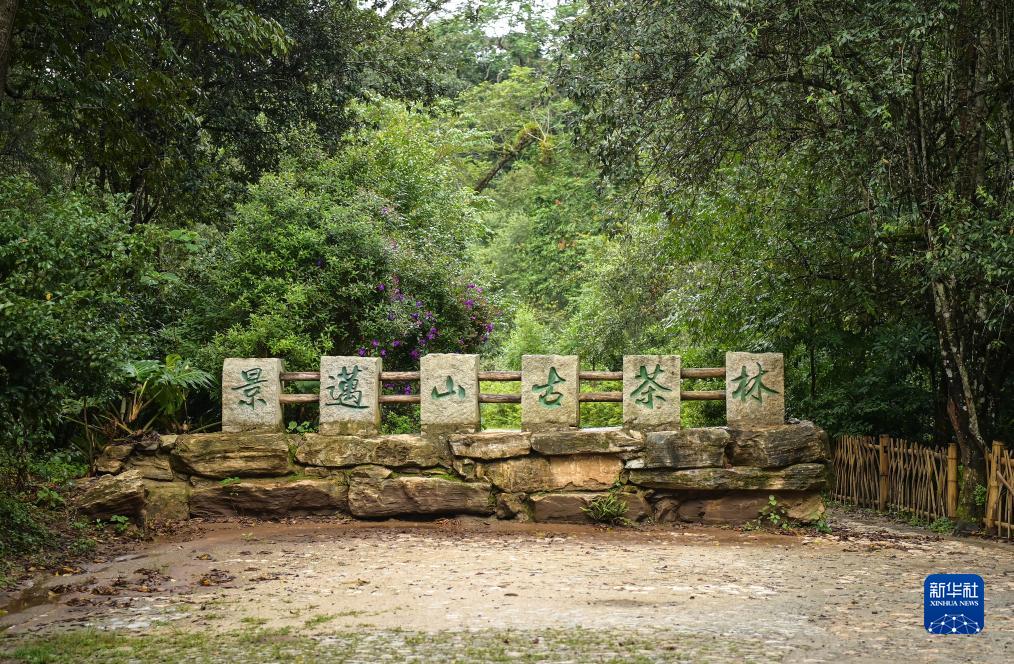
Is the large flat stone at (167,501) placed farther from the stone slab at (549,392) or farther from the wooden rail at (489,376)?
the stone slab at (549,392)

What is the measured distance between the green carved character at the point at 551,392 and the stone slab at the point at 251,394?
2754 mm

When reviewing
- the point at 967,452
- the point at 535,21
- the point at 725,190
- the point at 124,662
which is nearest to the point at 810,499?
the point at 967,452

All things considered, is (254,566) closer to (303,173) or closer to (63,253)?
(63,253)

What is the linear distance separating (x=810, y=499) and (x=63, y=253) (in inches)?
293

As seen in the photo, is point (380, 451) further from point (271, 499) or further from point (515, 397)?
point (515, 397)

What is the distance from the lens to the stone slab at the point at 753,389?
10562 mm

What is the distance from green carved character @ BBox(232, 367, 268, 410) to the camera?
10.7 m

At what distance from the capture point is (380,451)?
10.6 metres

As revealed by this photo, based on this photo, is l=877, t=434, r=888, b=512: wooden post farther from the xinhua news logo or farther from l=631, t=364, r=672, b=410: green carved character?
the xinhua news logo

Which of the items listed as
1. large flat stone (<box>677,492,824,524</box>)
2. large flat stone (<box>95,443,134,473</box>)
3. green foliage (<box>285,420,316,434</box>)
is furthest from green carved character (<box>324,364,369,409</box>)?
large flat stone (<box>677,492,824,524</box>)

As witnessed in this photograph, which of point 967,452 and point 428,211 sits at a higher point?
point 428,211

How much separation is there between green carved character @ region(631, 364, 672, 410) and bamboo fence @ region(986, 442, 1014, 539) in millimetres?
3497

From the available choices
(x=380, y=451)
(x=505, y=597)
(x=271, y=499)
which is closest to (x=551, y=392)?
(x=380, y=451)

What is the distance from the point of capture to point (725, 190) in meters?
12.5
